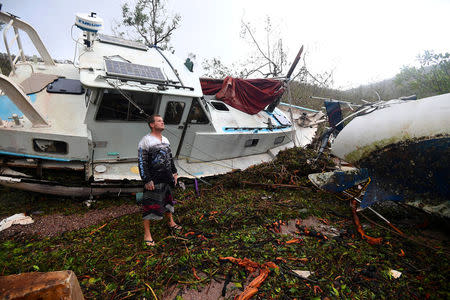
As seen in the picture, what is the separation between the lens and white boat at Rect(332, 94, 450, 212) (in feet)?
8.63

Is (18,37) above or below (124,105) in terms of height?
above

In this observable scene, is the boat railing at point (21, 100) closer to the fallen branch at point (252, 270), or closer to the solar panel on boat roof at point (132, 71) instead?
the solar panel on boat roof at point (132, 71)

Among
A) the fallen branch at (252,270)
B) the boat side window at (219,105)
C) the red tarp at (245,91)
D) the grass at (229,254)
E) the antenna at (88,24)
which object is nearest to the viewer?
the fallen branch at (252,270)

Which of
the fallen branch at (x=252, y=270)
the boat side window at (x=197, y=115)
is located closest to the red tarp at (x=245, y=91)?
the boat side window at (x=197, y=115)

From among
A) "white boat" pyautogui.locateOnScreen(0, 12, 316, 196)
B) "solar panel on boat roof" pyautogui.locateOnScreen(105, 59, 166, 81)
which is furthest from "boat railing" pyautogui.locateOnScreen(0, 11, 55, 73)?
"solar panel on boat roof" pyautogui.locateOnScreen(105, 59, 166, 81)

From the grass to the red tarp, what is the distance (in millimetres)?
3311

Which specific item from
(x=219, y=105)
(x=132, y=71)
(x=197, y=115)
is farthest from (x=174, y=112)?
(x=219, y=105)

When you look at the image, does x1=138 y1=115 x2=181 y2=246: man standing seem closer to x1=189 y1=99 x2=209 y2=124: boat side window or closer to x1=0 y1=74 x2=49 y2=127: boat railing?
x1=189 y1=99 x2=209 y2=124: boat side window

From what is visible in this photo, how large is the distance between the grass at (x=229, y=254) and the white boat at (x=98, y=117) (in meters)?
0.70

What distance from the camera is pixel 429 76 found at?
31.7ft

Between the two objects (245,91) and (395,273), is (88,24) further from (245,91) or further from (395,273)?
(395,273)

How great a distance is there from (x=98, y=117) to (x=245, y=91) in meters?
3.96

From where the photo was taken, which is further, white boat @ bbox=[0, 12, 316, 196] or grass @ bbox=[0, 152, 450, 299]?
white boat @ bbox=[0, 12, 316, 196]

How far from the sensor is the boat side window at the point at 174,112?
4.14 metres
